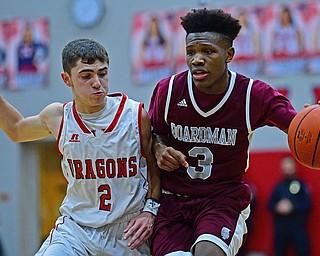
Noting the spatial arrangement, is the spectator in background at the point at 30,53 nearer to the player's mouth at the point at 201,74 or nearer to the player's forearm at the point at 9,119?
the player's forearm at the point at 9,119

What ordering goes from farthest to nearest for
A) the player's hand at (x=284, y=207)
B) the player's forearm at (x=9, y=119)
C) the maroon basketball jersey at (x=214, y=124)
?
the player's hand at (x=284, y=207), the player's forearm at (x=9, y=119), the maroon basketball jersey at (x=214, y=124)

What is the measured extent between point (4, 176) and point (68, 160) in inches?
376

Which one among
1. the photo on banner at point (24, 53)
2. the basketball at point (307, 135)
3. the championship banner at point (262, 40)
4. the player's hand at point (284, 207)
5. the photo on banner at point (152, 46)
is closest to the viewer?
the basketball at point (307, 135)

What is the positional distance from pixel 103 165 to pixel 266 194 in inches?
322

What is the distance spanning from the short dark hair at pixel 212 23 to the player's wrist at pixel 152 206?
3.98 ft

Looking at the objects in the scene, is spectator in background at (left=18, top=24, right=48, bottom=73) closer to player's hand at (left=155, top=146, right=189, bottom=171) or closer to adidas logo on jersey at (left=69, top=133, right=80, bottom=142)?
adidas logo on jersey at (left=69, top=133, right=80, bottom=142)

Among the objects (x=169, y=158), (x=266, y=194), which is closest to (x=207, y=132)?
(x=169, y=158)

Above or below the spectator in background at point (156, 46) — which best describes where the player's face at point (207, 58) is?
above

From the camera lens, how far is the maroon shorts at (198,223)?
191 inches

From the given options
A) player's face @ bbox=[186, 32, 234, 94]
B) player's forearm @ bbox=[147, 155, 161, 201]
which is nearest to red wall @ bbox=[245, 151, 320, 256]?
player's forearm @ bbox=[147, 155, 161, 201]

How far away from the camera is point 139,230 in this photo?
16.6ft

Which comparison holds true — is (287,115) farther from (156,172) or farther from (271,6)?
(271,6)

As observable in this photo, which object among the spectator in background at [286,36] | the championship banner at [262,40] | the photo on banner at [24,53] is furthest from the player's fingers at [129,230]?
the photo on banner at [24,53]

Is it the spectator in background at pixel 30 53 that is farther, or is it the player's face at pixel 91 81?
the spectator in background at pixel 30 53
